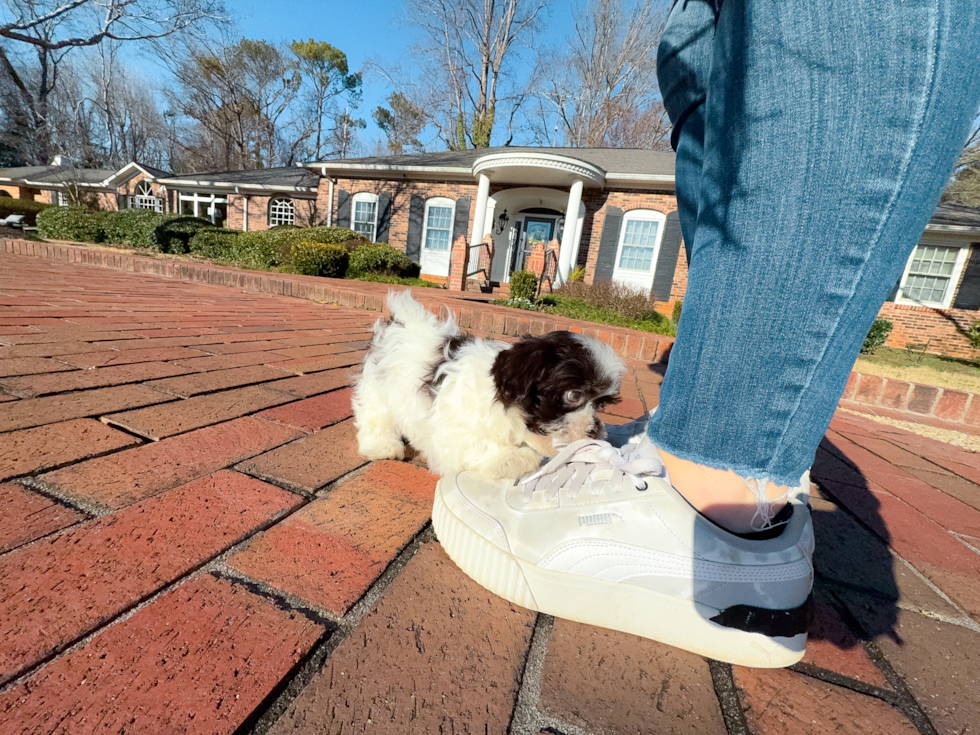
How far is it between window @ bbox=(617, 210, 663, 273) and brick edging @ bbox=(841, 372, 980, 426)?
425 inches

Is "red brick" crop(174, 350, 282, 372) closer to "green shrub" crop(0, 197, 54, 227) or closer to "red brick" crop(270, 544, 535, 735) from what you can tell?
"red brick" crop(270, 544, 535, 735)

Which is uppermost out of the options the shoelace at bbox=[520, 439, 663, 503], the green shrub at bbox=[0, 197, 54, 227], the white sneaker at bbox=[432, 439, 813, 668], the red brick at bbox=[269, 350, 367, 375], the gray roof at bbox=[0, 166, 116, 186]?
the gray roof at bbox=[0, 166, 116, 186]

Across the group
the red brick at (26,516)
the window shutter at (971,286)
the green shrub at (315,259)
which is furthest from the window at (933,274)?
the red brick at (26,516)

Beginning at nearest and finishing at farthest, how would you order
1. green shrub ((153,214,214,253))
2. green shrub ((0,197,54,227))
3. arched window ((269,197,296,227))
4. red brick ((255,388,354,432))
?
1. red brick ((255,388,354,432))
2. green shrub ((153,214,214,253))
3. arched window ((269,197,296,227))
4. green shrub ((0,197,54,227))

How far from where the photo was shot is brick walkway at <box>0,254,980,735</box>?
0.70m

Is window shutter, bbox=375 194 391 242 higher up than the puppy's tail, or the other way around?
window shutter, bbox=375 194 391 242

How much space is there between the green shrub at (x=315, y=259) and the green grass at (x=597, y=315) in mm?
4679

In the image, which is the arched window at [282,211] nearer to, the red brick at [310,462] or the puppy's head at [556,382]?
the red brick at [310,462]

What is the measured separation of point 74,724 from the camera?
607 mm

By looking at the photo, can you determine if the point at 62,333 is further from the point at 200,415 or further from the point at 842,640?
the point at 842,640

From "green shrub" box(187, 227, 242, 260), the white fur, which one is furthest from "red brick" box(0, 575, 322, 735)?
"green shrub" box(187, 227, 242, 260)

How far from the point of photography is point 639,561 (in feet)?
3.21

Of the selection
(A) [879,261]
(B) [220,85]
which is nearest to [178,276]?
(A) [879,261]

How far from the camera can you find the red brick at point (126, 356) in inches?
86.8
